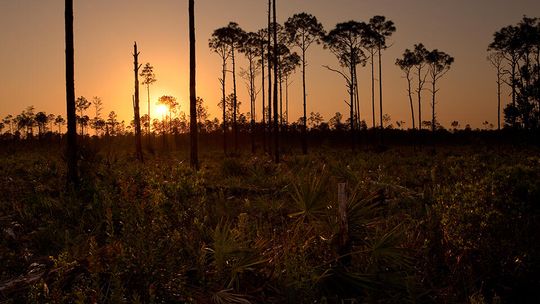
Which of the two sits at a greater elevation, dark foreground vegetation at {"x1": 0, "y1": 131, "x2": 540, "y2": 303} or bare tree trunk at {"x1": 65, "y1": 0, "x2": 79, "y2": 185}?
bare tree trunk at {"x1": 65, "y1": 0, "x2": 79, "y2": 185}

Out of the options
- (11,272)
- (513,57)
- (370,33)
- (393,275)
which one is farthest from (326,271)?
(513,57)

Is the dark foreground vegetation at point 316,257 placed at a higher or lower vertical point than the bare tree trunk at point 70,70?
lower

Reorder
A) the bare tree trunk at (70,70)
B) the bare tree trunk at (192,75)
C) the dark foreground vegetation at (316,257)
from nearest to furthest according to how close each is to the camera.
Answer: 1. the dark foreground vegetation at (316,257)
2. the bare tree trunk at (70,70)
3. the bare tree trunk at (192,75)

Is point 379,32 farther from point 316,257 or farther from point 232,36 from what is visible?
point 316,257

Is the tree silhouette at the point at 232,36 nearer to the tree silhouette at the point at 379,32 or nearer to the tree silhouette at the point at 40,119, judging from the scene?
the tree silhouette at the point at 379,32

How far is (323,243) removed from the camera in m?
4.98

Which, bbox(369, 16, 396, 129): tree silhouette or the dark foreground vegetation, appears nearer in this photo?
the dark foreground vegetation

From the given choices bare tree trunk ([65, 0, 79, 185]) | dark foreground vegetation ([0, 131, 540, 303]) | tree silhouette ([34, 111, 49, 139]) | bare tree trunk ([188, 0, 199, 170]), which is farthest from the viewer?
tree silhouette ([34, 111, 49, 139])

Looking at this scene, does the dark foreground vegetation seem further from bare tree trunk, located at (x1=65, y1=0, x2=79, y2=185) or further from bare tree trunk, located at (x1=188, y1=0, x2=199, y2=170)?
bare tree trunk, located at (x1=188, y1=0, x2=199, y2=170)

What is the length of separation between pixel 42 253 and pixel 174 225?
6.33 ft

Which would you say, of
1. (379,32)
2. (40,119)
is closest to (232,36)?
(379,32)

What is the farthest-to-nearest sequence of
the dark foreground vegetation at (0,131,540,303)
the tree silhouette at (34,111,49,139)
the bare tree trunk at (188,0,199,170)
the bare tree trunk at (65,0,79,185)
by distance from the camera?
the tree silhouette at (34,111,49,139) < the bare tree trunk at (188,0,199,170) < the bare tree trunk at (65,0,79,185) < the dark foreground vegetation at (0,131,540,303)

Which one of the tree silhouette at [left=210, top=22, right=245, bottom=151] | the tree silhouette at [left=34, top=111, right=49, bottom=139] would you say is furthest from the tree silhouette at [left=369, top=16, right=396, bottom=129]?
the tree silhouette at [left=34, top=111, right=49, bottom=139]

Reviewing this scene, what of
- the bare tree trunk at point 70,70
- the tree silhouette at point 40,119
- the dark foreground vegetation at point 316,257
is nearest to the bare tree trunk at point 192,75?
the bare tree trunk at point 70,70
